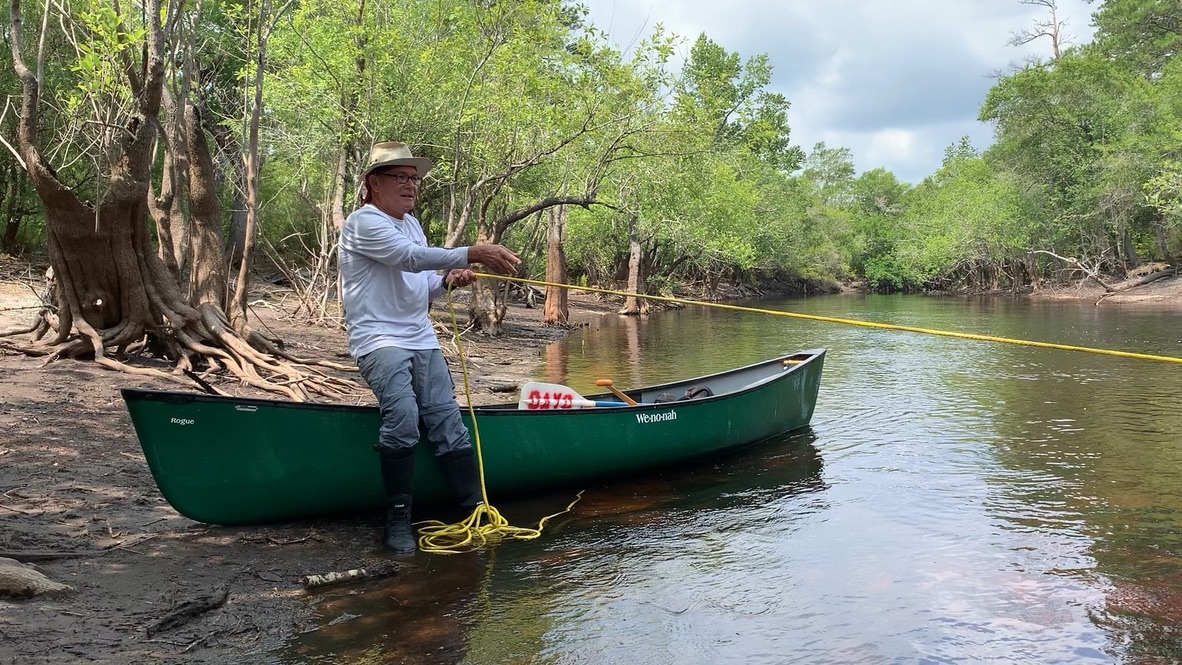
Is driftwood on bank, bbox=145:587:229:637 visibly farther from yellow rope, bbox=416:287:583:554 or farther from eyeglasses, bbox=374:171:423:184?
eyeglasses, bbox=374:171:423:184

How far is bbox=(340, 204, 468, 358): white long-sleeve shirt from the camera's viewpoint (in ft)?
15.7

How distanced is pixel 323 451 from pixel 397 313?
95 centimetres

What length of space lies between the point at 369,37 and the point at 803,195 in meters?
46.2

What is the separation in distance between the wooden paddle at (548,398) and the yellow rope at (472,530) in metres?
1.18

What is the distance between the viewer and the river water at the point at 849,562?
13.0 feet

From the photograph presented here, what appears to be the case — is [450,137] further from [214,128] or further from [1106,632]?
[1106,632]

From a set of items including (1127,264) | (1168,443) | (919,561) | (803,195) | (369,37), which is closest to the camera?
(919,561)

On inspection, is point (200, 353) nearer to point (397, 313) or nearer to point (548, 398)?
point (548, 398)

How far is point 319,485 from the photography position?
5305 mm

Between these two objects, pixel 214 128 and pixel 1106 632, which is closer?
pixel 1106 632

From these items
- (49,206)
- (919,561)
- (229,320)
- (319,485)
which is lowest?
(919,561)

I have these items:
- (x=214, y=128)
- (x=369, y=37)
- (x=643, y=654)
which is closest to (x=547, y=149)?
(x=369, y=37)

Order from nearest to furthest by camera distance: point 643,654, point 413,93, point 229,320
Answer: point 643,654
point 229,320
point 413,93

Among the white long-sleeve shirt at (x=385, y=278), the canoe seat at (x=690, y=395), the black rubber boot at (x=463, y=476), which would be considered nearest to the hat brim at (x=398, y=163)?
the white long-sleeve shirt at (x=385, y=278)
